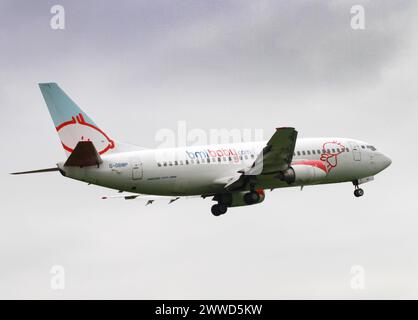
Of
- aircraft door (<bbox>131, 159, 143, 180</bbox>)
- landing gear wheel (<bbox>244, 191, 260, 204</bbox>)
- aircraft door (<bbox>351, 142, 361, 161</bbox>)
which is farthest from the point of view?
aircraft door (<bbox>351, 142, 361, 161</bbox>)

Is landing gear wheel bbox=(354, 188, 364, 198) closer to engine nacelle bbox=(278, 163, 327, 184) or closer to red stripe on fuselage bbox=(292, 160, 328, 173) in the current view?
red stripe on fuselage bbox=(292, 160, 328, 173)

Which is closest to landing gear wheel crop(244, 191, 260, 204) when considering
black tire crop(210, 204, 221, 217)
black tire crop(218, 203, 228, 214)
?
black tire crop(218, 203, 228, 214)

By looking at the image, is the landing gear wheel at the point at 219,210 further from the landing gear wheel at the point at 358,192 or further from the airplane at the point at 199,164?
the landing gear wheel at the point at 358,192

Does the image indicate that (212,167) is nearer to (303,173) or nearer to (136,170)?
(136,170)

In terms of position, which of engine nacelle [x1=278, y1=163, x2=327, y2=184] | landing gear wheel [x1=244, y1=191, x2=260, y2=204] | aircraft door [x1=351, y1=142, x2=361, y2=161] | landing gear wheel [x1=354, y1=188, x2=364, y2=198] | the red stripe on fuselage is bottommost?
landing gear wheel [x1=354, y1=188, x2=364, y2=198]

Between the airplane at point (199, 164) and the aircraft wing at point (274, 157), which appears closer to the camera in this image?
the airplane at point (199, 164)

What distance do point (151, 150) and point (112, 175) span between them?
4093 millimetres

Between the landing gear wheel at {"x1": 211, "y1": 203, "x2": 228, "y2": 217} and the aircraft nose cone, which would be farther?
the aircraft nose cone

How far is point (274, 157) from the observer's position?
69250 mm

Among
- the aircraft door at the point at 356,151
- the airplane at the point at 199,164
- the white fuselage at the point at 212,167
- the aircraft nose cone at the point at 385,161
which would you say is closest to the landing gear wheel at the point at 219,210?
the airplane at the point at 199,164

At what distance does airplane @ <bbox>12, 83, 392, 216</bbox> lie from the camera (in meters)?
65.8

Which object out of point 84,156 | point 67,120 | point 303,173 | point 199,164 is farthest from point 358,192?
point 67,120

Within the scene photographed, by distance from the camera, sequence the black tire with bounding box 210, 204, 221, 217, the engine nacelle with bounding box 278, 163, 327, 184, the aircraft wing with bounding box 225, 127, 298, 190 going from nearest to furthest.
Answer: the aircraft wing with bounding box 225, 127, 298, 190, the engine nacelle with bounding box 278, 163, 327, 184, the black tire with bounding box 210, 204, 221, 217

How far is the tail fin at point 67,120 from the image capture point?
2633 inches
